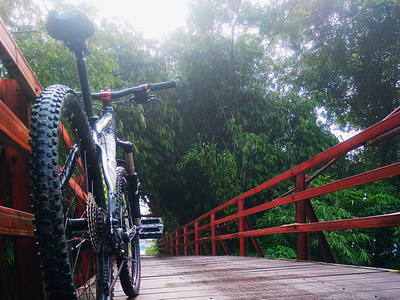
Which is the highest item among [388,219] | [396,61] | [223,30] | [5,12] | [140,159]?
[223,30]

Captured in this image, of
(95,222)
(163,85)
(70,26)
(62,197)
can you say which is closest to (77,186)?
(95,222)

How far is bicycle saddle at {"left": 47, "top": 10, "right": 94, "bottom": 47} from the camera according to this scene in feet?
4.13

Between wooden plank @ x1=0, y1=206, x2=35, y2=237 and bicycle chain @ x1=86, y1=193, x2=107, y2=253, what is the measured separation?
204 millimetres

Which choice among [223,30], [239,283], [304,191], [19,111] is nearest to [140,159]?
[223,30]

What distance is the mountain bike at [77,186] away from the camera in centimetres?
90

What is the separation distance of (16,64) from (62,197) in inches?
21.7

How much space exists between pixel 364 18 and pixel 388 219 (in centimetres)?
863

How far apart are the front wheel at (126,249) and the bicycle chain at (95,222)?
268 mm

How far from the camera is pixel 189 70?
28.9 ft

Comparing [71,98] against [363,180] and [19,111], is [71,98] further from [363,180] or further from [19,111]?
[363,180]

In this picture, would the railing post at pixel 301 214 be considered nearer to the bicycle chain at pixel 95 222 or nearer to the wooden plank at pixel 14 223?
the bicycle chain at pixel 95 222

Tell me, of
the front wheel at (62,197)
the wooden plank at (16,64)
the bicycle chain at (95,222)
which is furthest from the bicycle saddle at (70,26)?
the bicycle chain at (95,222)

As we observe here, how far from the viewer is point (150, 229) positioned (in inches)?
93.8

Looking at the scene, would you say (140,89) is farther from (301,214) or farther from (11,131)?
(301,214)
